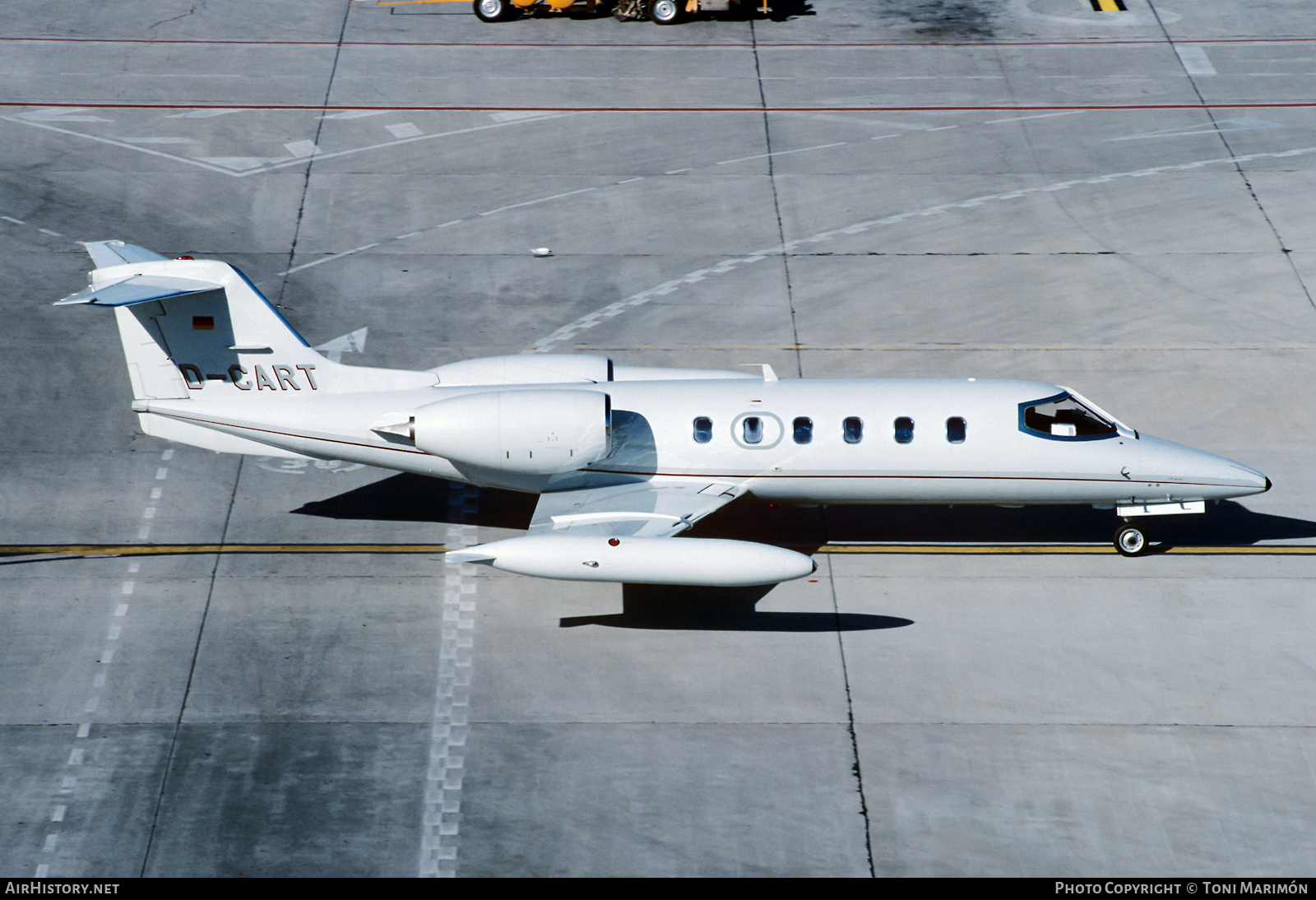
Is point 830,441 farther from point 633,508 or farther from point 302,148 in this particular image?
point 302,148

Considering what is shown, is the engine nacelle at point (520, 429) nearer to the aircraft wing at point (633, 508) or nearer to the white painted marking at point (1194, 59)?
the aircraft wing at point (633, 508)

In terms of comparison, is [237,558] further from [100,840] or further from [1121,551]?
[1121,551]

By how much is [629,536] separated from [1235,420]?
1292 centimetres

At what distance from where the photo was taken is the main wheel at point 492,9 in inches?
1663

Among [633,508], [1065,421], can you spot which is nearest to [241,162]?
[633,508]

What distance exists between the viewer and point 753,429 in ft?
73.0

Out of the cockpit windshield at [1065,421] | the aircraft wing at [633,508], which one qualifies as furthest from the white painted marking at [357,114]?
the cockpit windshield at [1065,421]

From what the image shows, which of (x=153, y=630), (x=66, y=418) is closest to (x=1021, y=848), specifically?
(x=153, y=630)

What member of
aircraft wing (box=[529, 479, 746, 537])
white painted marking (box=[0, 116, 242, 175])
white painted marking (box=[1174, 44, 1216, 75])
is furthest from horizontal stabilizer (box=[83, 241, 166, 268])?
white painted marking (box=[1174, 44, 1216, 75])

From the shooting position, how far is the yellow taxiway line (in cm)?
2303

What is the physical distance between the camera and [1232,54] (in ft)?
136

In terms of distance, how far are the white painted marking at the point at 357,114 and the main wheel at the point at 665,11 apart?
378 inches

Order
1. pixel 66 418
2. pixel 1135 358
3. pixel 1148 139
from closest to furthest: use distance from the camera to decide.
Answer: pixel 66 418, pixel 1135 358, pixel 1148 139

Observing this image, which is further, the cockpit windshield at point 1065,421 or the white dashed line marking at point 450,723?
the cockpit windshield at point 1065,421
